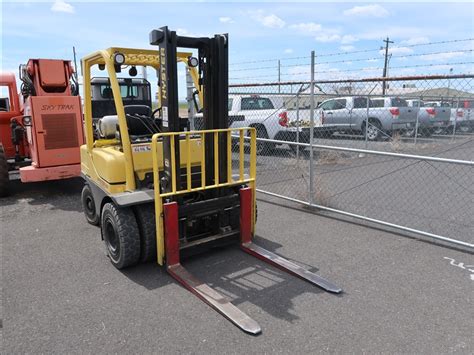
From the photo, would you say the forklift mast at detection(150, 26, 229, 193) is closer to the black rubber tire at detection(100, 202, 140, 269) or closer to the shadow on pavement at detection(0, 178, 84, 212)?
the black rubber tire at detection(100, 202, 140, 269)

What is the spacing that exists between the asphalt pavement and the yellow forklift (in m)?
0.21

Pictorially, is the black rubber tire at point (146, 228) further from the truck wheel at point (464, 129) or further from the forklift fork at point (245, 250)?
the truck wheel at point (464, 129)

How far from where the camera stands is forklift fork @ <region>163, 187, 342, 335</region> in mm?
3184

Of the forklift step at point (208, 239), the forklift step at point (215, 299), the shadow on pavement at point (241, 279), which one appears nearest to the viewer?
the forklift step at point (215, 299)

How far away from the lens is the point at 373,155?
878cm

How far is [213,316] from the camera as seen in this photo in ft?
10.6

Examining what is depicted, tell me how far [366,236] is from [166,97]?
10.3ft

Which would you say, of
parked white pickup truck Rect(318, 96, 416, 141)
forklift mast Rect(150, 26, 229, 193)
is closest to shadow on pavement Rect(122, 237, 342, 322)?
forklift mast Rect(150, 26, 229, 193)

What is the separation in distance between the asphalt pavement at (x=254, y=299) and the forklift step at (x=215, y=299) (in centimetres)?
7

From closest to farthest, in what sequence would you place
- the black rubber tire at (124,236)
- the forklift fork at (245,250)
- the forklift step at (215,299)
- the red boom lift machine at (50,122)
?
the forklift step at (215,299) < the forklift fork at (245,250) < the black rubber tire at (124,236) < the red boom lift machine at (50,122)

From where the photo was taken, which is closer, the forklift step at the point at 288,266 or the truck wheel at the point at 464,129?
the forklift step at the point at 288,266

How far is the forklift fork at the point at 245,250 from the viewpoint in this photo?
3.18m

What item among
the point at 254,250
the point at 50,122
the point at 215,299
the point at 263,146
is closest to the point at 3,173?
the point at 50,122

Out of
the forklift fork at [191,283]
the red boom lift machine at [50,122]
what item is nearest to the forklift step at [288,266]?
the forklift fork at [191,283]
